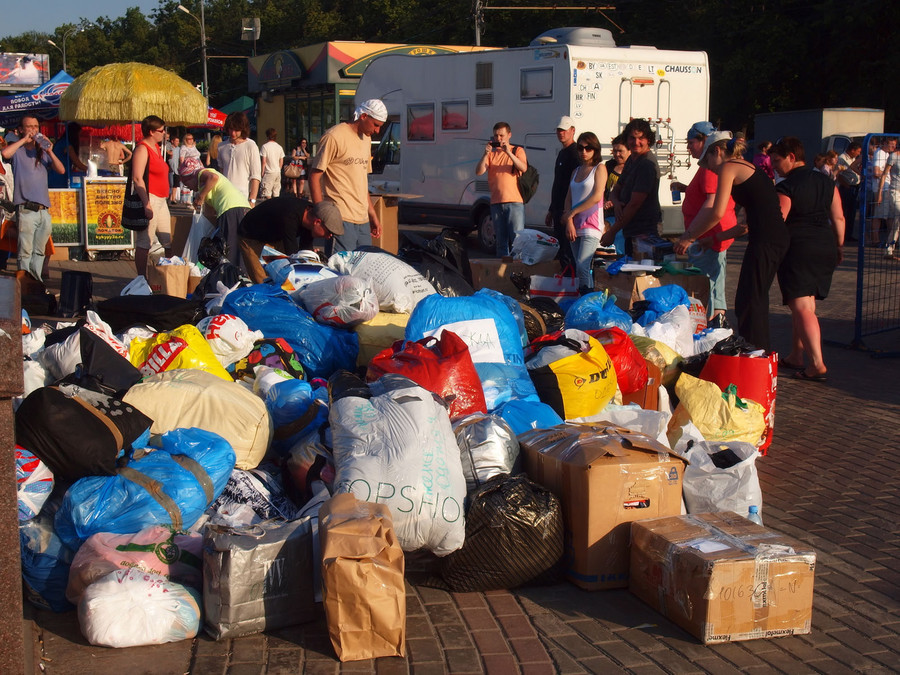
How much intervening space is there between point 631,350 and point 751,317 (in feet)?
6.24

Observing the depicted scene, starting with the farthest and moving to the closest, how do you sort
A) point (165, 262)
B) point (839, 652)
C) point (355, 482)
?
point (165, 262) → point (355, 482) → point (839, 652)

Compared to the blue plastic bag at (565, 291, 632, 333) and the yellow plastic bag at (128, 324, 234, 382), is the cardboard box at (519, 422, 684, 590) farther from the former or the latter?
the blue plastic bag at (565, 291, 632, 333)

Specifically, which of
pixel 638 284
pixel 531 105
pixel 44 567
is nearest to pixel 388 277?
pixel 638 284

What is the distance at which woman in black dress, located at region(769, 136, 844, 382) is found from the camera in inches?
293

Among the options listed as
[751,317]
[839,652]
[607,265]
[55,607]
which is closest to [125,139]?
[607,265]

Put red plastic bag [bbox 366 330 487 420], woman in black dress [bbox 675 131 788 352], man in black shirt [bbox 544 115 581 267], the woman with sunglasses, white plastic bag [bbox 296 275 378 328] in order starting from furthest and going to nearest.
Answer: man in black shirt [bbox 544 115 581 267]
the woman with sunglasses
woman in black dress [bbox 675 131 788 352]
white plastic bag [bbox 296 275 378 328]
red plastic bag [bbox 366 330 487 420]

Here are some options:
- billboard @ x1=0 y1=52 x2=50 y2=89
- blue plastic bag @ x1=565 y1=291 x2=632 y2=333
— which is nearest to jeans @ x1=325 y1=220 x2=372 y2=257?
blue plastic bag @ x1=565 y1=291 x2=632 y2=333

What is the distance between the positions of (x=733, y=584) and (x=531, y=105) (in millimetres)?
11841

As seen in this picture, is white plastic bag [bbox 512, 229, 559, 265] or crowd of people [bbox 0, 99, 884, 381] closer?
crowd of people [bbox 0, 99, 884, 381]

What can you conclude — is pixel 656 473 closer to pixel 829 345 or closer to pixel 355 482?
pixel 355 482

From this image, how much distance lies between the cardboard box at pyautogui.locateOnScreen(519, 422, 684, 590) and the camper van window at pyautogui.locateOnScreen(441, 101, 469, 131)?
1232cm

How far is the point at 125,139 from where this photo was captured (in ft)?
66.1

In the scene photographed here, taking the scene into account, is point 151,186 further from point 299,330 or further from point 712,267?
point 712,267

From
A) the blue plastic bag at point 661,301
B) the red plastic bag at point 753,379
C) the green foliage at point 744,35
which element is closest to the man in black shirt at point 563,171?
the blue plastic bag at point 661,301
